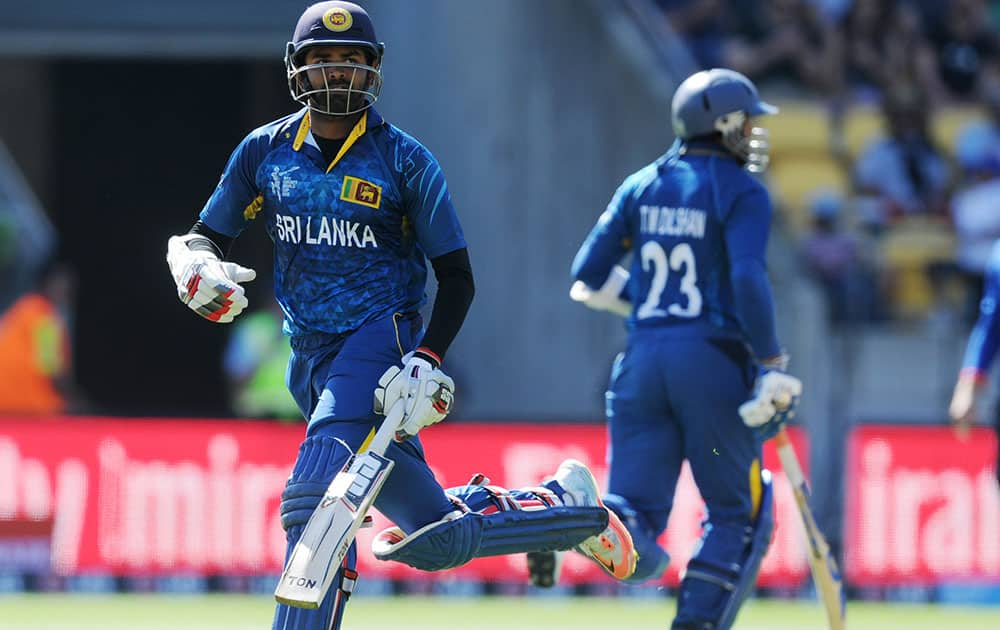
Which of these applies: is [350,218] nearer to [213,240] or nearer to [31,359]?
[213,240]

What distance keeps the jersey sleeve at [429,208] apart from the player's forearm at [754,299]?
53.5 inches

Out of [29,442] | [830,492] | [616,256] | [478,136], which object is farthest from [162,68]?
[616,256]

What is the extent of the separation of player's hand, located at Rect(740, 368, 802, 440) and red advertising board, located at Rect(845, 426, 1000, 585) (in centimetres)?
481

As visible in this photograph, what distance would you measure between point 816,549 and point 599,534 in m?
1.41

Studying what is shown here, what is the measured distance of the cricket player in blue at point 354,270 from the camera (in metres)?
5.94

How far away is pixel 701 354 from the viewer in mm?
7191

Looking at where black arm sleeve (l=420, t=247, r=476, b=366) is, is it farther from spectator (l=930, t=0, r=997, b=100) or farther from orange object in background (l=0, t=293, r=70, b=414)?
spectator (l=930, t=0, r=997, b=100)

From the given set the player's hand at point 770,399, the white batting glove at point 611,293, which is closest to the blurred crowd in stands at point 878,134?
the white batting glove at point 611,293

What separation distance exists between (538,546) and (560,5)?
7.82 meters

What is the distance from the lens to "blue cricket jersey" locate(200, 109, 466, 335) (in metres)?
6.05

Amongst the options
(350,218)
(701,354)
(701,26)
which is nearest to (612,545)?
(701,354)

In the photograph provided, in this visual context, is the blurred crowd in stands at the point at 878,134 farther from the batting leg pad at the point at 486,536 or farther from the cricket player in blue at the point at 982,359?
the batting leg pad at the point at 486,536

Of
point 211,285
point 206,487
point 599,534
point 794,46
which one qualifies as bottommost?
point 206,487

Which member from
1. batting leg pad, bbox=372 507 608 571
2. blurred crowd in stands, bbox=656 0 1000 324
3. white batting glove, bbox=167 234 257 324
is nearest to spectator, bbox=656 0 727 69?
blurred crowd in stands, bbox=656 0 1000 324
